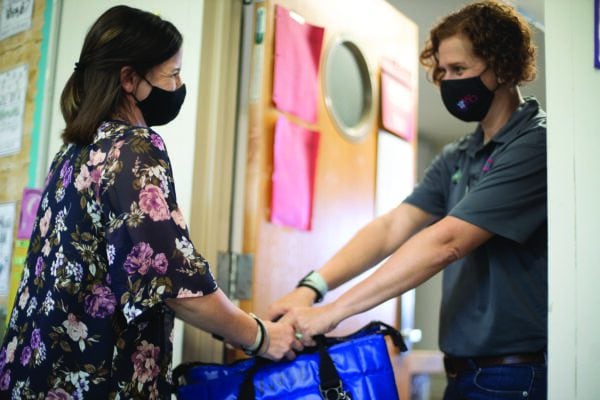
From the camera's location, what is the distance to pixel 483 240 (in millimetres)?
1434

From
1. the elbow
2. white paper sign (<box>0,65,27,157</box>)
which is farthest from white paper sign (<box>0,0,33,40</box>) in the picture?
the elbow

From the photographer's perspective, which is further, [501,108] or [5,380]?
[501,108]

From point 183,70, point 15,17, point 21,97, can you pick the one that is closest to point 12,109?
point 21,97

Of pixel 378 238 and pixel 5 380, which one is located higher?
pixel 378 238

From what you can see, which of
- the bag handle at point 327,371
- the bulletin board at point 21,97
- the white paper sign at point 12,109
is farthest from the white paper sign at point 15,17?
the bag handle at point 327,371

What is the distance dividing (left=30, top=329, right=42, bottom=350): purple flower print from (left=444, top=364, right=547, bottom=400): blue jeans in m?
0.94

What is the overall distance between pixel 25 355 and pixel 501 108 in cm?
124

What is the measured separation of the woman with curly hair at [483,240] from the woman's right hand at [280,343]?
45 millimetres

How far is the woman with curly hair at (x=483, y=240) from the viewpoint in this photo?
1398mm

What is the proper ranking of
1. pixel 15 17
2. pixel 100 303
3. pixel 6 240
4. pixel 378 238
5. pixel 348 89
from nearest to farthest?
pixel 100 303 < pixel 378 238 < pixel 6 240 < pixel 15 17 < pixel 348 89

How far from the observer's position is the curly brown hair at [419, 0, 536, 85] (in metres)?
1.59

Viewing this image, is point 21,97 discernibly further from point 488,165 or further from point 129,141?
point 488,165

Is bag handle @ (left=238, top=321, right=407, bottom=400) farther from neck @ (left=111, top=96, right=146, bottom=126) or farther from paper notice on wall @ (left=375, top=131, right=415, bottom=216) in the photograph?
paper notice on wall @ (left=375, top=131, right=415, bottom=216)

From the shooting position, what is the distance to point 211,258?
184 cm
